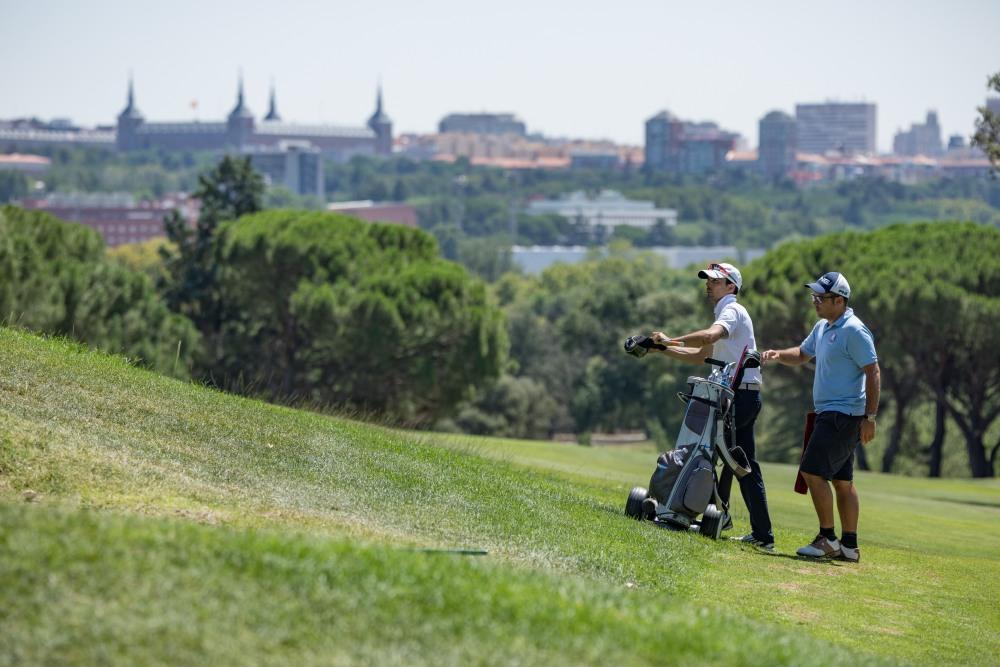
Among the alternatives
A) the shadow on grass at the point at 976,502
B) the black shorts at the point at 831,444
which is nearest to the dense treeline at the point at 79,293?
the shadow on grass at the point at 976,502

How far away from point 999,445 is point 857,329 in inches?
1501

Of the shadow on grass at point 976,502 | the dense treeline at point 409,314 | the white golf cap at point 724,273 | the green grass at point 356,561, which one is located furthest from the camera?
the dense treeline at point 409,314

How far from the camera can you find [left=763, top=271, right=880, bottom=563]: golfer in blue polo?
10.6m

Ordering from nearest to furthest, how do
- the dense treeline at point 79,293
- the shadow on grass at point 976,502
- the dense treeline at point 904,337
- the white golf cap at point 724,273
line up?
the white golf cap at point 724,273
the shadow on grass at point 976,502
the dense treeline at point 79,293
the dense treeline at point 904,337

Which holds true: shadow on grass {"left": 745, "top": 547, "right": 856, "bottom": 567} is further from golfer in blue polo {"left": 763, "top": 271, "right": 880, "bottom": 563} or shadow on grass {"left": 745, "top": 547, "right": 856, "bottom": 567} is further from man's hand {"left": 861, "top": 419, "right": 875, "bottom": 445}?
man's hand {"left": 861, "top": 419, "right": 875, "bottom": 445}

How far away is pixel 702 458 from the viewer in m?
10.6

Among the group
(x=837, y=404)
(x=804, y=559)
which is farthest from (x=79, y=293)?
(x=837, y=404)

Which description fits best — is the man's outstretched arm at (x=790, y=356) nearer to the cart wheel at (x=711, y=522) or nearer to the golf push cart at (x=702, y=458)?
the golf push cart at (x=702, y=458)

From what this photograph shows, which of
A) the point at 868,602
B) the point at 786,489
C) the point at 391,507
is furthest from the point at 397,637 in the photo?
the point at 786,489

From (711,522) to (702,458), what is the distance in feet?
1.50

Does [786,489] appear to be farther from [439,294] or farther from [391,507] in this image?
[439,294]

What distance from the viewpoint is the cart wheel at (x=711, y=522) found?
10.8 metres

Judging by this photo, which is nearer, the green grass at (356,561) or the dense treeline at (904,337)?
the green grass at (356,561)

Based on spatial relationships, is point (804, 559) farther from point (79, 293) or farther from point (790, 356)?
point (79, 293)
